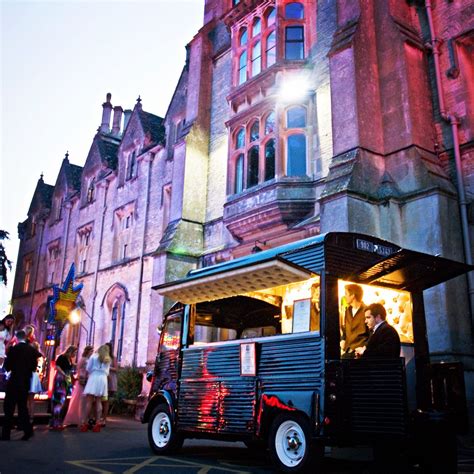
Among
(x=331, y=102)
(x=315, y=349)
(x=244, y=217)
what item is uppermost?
(x=331, y=102)

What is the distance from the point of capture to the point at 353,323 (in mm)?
7230

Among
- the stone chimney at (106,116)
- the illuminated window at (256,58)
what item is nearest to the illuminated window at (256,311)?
the illuminated window at (256,58)

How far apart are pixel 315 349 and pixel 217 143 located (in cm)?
1330

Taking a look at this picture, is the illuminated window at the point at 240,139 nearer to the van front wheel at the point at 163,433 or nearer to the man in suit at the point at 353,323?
the van front wheel at the point at 163,433

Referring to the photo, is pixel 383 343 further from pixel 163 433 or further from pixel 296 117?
pixel 296 117

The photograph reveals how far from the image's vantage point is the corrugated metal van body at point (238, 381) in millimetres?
6395

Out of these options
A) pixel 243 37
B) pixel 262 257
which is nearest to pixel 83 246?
pixel 243 37

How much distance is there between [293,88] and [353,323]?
9735 millimetres

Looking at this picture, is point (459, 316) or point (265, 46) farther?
point (265, 46)

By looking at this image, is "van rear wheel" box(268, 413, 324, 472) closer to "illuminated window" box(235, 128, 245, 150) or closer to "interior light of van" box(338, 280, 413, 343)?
"interior light of van" box(338, 280, 413, 343)

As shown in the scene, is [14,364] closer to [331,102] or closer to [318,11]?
[331,102]

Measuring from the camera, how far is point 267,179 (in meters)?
15.4

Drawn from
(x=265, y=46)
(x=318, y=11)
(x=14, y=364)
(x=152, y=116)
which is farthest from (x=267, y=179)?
(x=152, y=116)

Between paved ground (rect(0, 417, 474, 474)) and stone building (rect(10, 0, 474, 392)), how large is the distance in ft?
13.6
